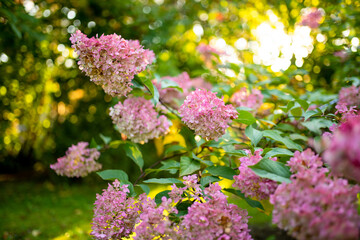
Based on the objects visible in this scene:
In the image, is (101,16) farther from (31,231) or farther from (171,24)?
(31,231)

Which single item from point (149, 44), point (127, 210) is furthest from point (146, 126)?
point (149, 44)

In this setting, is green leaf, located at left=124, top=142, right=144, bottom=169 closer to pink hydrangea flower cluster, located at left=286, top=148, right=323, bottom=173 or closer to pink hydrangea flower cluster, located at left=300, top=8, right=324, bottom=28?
pink hydrangea flower cluster, located at left=286, top=148, right=323, bottom=173

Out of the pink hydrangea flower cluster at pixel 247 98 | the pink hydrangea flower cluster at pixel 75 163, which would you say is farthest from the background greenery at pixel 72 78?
the pink hydrangea flower cluster at pixel 75 163

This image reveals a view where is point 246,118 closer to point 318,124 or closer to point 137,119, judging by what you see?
point 318,124

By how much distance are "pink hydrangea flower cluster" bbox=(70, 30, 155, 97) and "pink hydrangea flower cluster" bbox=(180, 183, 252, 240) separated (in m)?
0.70

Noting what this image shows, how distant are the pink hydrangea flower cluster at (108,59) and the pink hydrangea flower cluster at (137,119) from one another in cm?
27

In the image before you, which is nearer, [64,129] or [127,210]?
[127,210]

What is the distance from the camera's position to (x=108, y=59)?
50.6 inches

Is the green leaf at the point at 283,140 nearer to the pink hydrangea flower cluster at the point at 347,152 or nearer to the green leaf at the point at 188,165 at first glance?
the green leaf at the point at 188,165

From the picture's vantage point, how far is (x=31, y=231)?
2.79 meters

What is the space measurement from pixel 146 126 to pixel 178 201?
1.90 ft

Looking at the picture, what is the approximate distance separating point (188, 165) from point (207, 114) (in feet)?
0.91

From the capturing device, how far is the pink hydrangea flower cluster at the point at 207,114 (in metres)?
1.30

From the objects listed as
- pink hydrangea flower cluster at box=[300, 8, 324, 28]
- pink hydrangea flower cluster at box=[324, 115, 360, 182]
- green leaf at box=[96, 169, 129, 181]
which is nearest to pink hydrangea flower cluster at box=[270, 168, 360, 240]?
pink hydrangea flower cluster at box=[324, 115, 360, 182]
